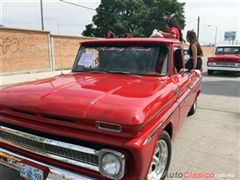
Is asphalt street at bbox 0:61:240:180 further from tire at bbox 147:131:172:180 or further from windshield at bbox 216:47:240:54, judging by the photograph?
windshield at bbox 216:47:240:54

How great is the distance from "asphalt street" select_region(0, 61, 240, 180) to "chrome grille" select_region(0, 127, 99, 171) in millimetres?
926

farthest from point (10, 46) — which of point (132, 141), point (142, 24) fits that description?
point (142, 24)

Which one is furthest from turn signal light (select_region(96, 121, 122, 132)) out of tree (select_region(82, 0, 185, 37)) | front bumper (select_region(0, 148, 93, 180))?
tree (select_region(82, 0, 185, 37))

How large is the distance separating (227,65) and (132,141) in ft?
44.4

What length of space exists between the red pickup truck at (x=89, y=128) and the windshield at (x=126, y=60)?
29 cm

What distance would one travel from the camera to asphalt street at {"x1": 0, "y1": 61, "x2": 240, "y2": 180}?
3.28 m

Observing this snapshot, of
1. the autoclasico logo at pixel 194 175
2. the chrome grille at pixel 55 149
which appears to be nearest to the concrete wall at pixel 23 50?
the chrome grille at pixel 55 149

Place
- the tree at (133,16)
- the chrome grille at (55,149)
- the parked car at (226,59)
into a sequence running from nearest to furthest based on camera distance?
1. the chrome grille at (55,149)
2. the parked car at (226,59)
3. the tree at (133,16)

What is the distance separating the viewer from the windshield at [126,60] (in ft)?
11.0

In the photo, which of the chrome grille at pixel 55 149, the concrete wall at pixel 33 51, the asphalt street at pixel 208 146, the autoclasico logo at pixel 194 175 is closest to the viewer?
the chrome grille at pixel 55 149

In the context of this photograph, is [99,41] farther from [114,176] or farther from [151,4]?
[151,4]

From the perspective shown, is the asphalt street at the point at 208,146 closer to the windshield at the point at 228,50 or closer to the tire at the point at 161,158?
the tire at the point at 161,158

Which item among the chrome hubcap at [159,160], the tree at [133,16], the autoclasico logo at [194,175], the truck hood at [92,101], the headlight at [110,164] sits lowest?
the autoclasico logo at [194,175]

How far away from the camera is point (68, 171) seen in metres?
2.14
